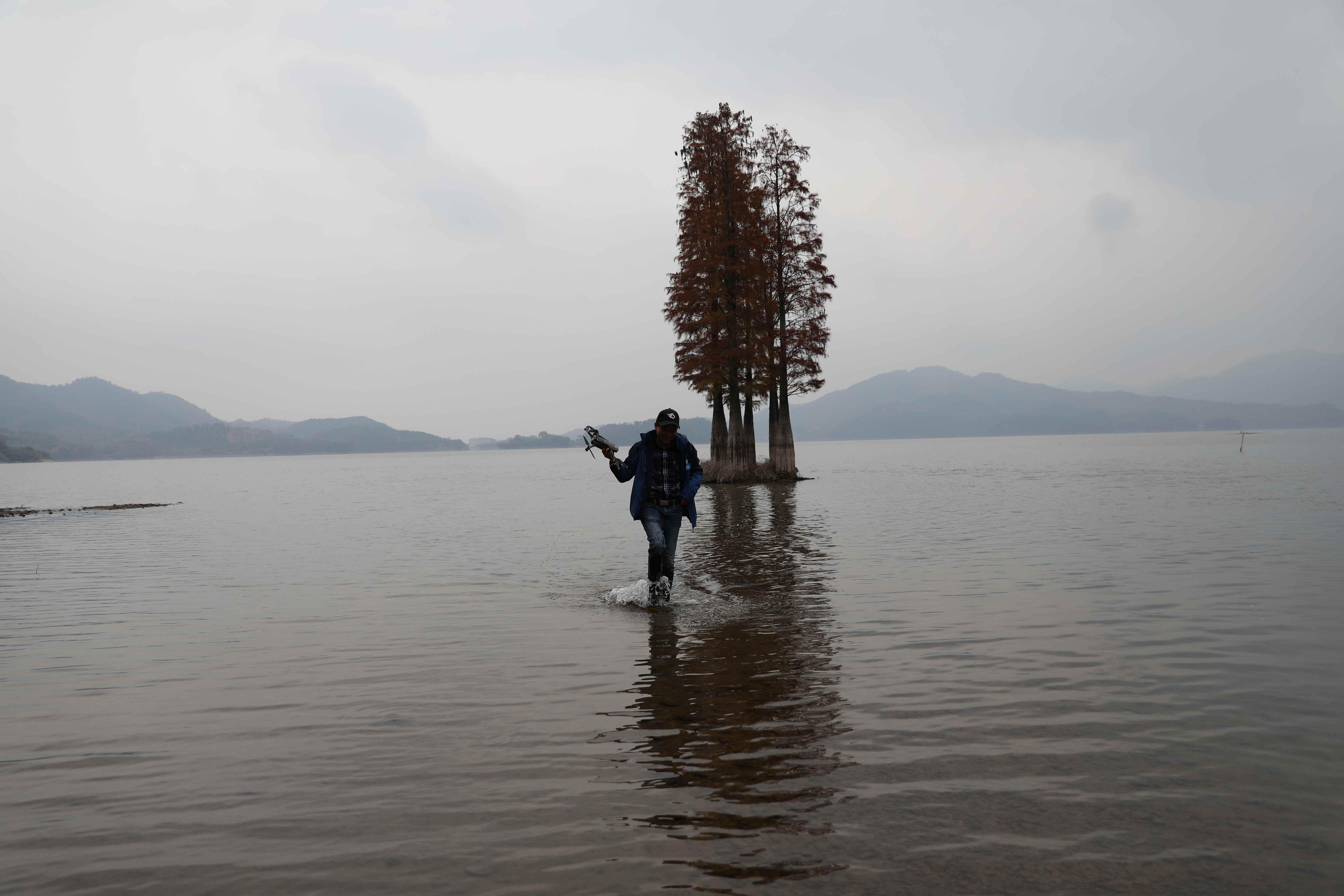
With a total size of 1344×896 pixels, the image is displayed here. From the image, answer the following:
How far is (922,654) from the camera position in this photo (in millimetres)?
9453

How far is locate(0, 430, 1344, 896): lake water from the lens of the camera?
459 centimetres

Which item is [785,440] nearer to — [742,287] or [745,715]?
[742,287]

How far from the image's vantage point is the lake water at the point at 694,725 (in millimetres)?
4594

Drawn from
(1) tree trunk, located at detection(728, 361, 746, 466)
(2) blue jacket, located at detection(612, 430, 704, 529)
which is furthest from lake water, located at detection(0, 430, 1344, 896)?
(1) tree trunk, located at detection(728, 361, 746, 466)

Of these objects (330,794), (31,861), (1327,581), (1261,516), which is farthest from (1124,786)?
(1261,516)

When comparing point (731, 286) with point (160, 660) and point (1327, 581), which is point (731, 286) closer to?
point (1327, 581)

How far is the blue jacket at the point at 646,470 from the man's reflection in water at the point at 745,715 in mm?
1750

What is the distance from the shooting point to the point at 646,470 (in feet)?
40.2

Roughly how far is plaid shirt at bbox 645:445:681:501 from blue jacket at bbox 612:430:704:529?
0.16 feet

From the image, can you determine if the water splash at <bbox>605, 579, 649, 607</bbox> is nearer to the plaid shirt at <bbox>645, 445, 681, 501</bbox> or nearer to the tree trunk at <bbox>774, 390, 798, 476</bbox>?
the plaid shirt at <bbox>645, 445, 681, 501</bbox>

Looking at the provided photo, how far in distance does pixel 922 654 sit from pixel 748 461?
38.3 m

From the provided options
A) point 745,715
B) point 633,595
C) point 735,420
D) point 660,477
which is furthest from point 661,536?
point 735,420

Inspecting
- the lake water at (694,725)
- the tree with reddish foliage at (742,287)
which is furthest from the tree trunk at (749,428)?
the lake water at (694,725)

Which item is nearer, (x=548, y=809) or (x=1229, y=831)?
(x=1229, y=831)
